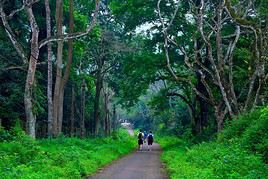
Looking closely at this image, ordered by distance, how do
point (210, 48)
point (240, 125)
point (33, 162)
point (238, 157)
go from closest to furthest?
point (238, 157)
point (33, 162)
point (240, 125)
point (210, 48)

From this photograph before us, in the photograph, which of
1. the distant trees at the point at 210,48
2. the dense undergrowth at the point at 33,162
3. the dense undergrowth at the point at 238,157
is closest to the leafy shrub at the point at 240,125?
the dense undergrowth at the point at 238,157

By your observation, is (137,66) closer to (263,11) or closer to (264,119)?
(263,11)

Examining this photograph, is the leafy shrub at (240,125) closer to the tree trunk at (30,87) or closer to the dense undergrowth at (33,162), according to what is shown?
the dense undergrowth at (33,162)

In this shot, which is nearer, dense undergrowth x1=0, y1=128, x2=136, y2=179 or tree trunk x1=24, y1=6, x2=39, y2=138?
dense undergrowth x1=0, y1=128, x2=136, y2=179

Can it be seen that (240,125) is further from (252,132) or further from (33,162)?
(33,162)

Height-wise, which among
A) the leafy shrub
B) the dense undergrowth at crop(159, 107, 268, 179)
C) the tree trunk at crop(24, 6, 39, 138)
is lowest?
the dense undergrowth at crop(159, 107, 268, 179)

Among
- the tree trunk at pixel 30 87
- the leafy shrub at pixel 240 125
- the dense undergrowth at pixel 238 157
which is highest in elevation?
the tree trunk at pixel 30 87

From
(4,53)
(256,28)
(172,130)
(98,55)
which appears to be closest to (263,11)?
(256,28)

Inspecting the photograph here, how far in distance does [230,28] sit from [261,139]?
15.6m

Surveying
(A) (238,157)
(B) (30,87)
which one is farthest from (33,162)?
(B) (30,87)

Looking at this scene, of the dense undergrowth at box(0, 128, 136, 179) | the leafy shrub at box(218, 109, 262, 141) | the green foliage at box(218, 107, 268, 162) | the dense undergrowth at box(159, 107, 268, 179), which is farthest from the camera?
the leafy shrub at box(218, 109, 262, 141)

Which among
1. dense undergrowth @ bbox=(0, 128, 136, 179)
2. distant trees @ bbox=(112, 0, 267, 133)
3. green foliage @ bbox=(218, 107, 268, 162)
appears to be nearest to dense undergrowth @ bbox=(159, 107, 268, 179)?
green foliage @ bbox=(218, 107, 268, 162)

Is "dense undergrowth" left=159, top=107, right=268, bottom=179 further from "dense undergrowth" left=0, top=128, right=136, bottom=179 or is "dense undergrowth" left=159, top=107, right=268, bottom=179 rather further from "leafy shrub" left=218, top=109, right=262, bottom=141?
"dense undergrowth" left=0, top=128, right=136, bottom=179

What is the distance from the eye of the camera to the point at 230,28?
104 feet
